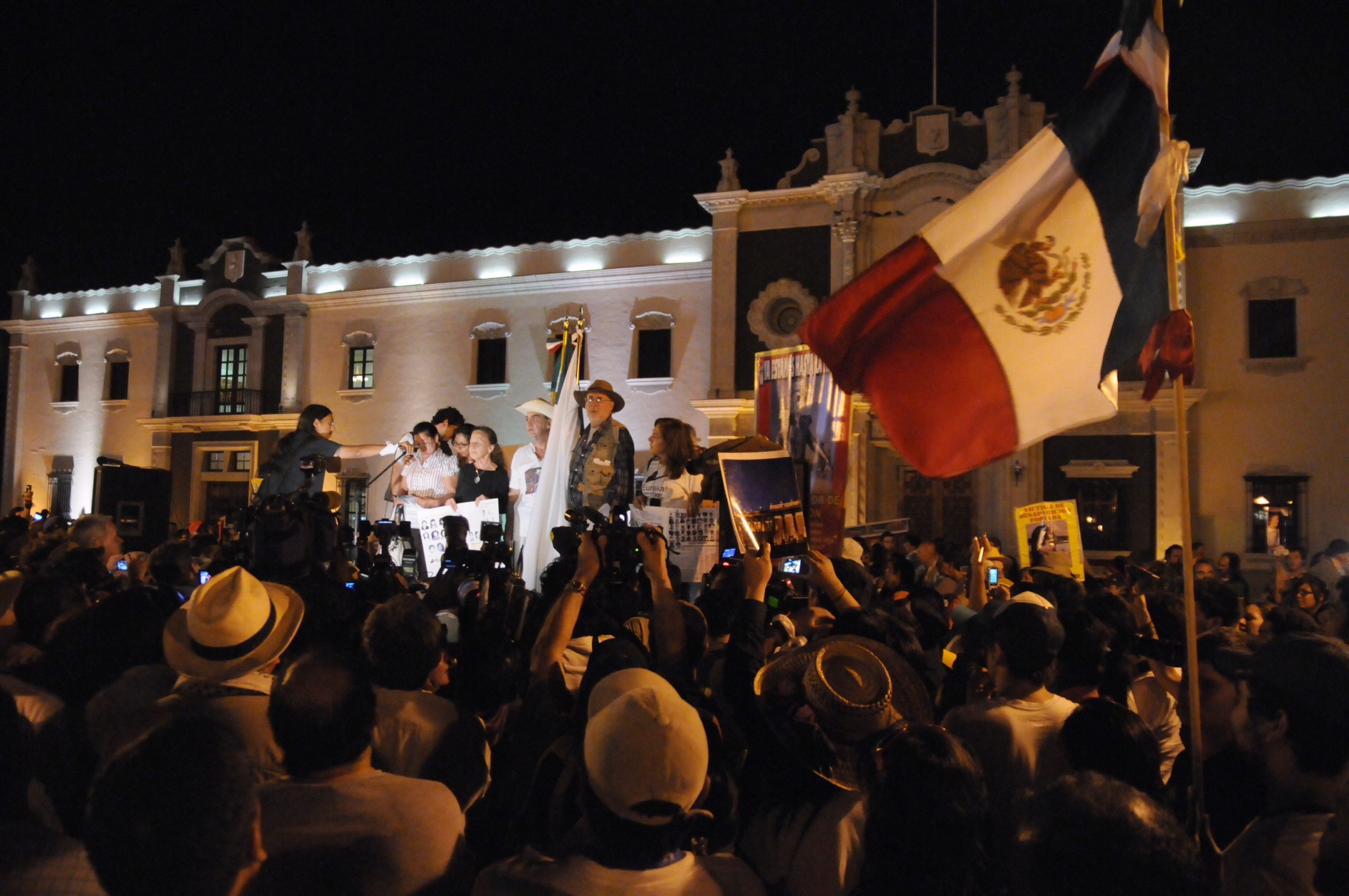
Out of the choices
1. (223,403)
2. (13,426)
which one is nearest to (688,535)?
(223,403)

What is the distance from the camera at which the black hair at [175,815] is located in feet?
4.83

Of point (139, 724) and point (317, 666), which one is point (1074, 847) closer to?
point (317, 666)

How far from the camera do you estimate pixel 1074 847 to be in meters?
1.42

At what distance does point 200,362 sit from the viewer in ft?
85.7

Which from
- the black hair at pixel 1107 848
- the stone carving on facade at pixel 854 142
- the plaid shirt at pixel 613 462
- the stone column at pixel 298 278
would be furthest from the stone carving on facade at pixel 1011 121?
the black hair at pixel 1107 848

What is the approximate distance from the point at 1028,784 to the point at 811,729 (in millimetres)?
837

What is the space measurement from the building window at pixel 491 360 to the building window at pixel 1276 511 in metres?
16.1

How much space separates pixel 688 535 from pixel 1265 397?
15.2 metres

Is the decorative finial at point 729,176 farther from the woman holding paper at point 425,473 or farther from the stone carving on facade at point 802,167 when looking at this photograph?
the woman holding paper at point 425,473

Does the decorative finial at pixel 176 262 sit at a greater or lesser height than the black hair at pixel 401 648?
greater

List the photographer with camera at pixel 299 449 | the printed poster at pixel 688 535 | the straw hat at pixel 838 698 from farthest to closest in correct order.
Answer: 1. the photographer with camera at pixel 299 449
2. the printed poster at pixel 688 535
3. the straw hat at pixel 838 698

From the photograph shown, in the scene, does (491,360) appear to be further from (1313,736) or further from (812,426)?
(1313,736)

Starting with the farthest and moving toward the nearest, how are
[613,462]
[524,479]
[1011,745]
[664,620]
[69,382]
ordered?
[69,382]
[524,479]
[613,462]
[664,620]
[1011,745]

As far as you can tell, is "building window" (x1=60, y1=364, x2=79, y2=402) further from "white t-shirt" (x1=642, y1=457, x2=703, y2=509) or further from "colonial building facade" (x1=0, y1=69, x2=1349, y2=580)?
"white t-shirt" (x1=642, y1=457, x2=703, y2=509)
